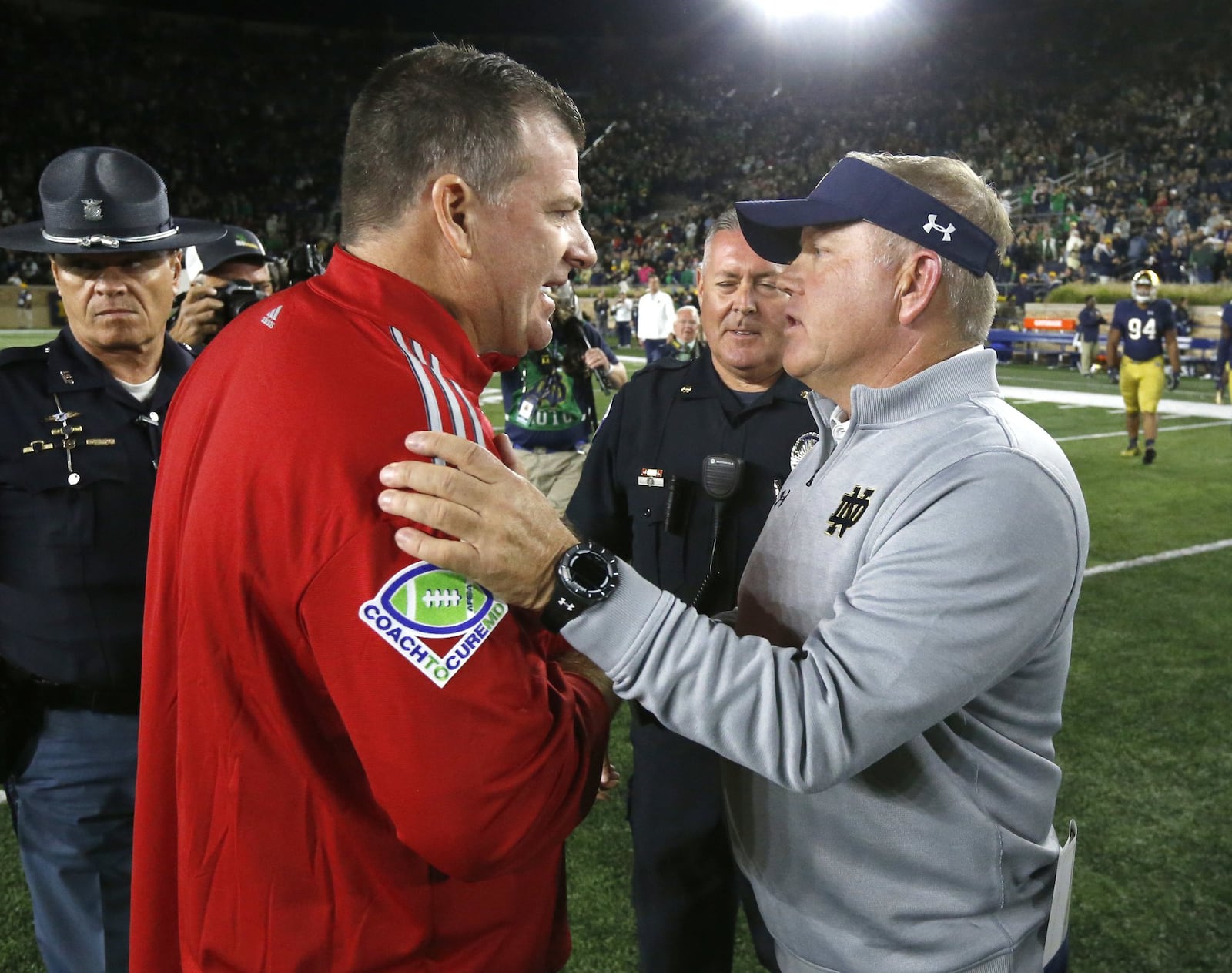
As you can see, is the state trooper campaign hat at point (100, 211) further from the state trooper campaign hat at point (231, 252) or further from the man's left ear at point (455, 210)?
the man's left ear at point (455, 210)

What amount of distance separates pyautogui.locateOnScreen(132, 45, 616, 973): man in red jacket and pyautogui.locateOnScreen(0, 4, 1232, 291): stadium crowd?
24.2 metres

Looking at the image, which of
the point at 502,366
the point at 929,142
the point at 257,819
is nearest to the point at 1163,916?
the point at 502,366

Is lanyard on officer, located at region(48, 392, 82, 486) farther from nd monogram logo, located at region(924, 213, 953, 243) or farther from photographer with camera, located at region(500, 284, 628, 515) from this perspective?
photographer with camera, located at region(500, 284, 628, 515)

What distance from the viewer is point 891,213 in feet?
5.41

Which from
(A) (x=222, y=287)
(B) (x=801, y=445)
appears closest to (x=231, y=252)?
(A) (x=222, y=287)

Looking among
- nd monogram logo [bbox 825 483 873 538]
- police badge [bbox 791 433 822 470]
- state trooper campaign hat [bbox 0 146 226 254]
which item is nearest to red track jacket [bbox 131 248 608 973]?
nd monogram logo [bbox 825 483 873 538]

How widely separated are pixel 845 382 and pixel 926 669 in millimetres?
643

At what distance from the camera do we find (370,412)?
46.1 inches

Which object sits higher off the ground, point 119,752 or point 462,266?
point 462,266

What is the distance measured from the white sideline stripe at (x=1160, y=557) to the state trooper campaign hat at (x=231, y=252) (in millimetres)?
5408

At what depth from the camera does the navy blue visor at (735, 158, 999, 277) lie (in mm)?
1630

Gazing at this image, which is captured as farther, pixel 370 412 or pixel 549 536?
pixel 549 536

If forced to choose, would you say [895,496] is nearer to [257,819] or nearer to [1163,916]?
[257,819]

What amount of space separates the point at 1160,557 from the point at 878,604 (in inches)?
267
